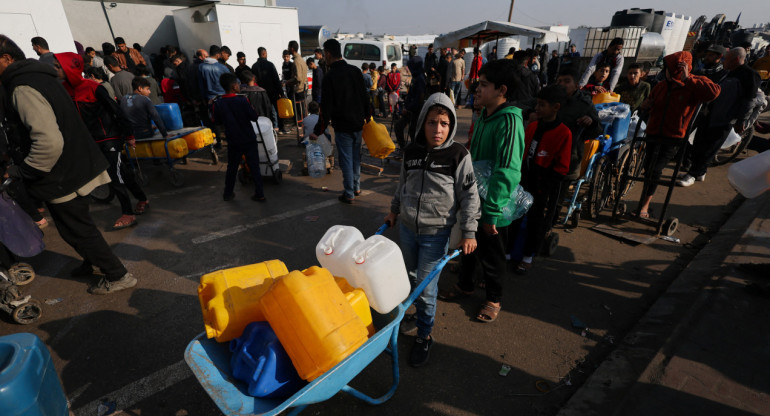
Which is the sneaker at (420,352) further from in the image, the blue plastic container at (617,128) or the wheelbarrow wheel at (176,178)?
the wheelbarrow wheel at (176,178)

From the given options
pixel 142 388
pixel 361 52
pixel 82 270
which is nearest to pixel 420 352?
pixel 142 388

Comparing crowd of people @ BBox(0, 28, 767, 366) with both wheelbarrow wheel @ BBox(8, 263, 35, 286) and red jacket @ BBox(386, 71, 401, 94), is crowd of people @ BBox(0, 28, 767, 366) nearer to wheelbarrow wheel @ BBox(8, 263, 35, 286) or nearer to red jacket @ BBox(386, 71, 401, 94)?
wheelbarrow wheel @ BBox(8, 263, 35, 286)

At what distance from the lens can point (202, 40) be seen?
1314cm

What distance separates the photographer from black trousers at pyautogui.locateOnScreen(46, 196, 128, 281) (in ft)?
10.7

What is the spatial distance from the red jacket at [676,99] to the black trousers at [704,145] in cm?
227

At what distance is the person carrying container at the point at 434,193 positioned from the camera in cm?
233

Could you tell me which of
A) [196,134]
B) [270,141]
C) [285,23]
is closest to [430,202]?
[270,141]

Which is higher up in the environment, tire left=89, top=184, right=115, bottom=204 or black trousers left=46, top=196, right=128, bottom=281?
black trousers left=46, top=196, right=128, bottom=281

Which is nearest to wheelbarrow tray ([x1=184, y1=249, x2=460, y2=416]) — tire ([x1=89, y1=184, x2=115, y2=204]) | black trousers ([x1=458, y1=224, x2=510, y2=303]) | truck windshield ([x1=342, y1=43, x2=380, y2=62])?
black trousers ([x1=458, y1=224, x2=510, y2=303])

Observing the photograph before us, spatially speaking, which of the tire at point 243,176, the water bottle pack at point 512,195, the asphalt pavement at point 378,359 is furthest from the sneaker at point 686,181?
the tire at point 243,176

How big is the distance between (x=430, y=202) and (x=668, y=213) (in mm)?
4936

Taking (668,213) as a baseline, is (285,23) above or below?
above

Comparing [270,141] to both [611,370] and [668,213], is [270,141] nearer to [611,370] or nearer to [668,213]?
[611,370]

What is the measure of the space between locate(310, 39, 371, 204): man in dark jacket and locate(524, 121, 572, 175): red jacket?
2.57 m
